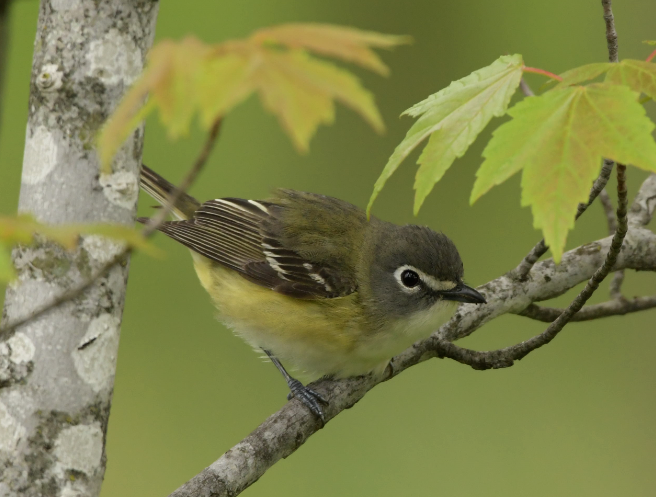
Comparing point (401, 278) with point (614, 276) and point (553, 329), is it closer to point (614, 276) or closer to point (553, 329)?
point (553, 329)

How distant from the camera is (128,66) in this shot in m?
2.00

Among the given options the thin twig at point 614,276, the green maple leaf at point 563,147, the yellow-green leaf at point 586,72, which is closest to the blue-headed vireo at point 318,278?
the thin twig at point 614,276

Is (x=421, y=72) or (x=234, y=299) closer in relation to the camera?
(x=234, y=299)

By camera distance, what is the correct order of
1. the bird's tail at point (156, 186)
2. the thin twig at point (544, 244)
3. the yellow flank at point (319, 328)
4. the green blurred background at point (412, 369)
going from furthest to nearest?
1. the green blurred background at point (412, 369)
2. the bird's tail at point (156, 186)
3. the yellow flank at point (319, 328)
4. the thin twig at point (544, 244)

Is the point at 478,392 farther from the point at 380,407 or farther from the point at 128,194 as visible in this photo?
the point at 128,194

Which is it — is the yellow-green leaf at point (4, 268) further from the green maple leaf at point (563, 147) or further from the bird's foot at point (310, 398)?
the bird's foot at point (310, 398)

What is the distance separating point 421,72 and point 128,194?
13.2 ft

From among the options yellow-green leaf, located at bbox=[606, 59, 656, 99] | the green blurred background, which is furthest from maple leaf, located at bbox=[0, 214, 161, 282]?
the green blurred background

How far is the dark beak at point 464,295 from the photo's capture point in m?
3.07

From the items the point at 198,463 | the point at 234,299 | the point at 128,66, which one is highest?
the point at 128,66

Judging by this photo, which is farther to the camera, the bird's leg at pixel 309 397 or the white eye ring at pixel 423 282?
the white eye ring at pixel 423 282

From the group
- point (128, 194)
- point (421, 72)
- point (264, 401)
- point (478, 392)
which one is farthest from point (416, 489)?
point (128, 194)

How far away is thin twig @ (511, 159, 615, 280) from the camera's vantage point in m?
2.54

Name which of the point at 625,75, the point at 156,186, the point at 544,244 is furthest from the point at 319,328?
the point at 625,75
